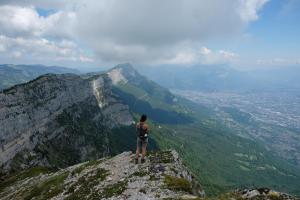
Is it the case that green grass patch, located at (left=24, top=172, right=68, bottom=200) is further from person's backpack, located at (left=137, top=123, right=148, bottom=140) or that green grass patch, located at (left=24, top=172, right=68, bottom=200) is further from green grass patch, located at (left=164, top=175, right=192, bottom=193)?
green grass patch, located at (left=164, top=175, right=192, bottom=193)

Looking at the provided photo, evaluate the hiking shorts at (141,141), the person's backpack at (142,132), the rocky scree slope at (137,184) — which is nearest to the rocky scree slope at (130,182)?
the rocky scree slope at (137,184)

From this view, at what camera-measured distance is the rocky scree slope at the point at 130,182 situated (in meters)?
47.2

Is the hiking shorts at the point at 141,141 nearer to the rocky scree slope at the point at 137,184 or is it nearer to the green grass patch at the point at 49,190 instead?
the rocky scree slope at the point at 137,184

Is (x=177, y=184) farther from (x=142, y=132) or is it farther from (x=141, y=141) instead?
(x=141, y=141)

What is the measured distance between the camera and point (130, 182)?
5138 cm

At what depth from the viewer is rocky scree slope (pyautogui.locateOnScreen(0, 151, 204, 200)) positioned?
47.2m

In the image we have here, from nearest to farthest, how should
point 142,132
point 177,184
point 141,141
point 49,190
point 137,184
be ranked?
1. point 177,184
2. point 137,184
3. point 142,132
4. point 141,141
5. point 49,190

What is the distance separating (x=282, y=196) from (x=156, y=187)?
1593 centimetres

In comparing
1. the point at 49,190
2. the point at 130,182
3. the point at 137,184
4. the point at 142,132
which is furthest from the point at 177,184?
the point at 49,190

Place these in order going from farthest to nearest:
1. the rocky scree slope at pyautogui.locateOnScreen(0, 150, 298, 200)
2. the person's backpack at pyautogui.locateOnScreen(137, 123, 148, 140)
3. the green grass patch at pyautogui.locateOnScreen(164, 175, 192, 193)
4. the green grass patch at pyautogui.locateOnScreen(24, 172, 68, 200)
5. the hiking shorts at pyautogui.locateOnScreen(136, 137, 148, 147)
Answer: the green grass patch at pyautogui.locateOnScreen(24, 172, 68, 200) < the hiking shorts at pyautogui.locateOnScreen(136, 137, 148, 147) < the person's backpack at pyautogui.locateOnScreen(137, 123, 148, 140) < the green grass patch at pyautogui.locateOnScreen(164, 175, 192, 193) < the rocky scree slope at pyautogui.locateOnScreen(0, 150, 298, 200)

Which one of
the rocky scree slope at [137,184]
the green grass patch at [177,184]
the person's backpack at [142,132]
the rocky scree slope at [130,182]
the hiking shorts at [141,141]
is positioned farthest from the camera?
the hiking shorts at [141,141]

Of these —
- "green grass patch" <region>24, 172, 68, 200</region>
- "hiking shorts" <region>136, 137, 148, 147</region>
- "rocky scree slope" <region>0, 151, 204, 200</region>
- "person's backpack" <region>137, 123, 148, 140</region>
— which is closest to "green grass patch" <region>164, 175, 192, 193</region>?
"rocky scree slope" <region>0, 151, 204, 200</region>

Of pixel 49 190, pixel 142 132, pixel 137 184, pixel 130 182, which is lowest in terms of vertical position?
pixel 49 190

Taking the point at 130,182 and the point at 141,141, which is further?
the point at 141,141
